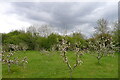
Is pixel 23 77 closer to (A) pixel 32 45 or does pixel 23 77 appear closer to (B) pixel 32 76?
(B) pixel 32 76

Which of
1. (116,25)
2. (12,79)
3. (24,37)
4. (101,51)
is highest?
(116,25)

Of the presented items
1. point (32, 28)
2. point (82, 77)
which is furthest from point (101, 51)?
point (32, 28)

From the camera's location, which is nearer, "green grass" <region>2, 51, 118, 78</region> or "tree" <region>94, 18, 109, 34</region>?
"green grass" <region>2, 51, 118, 78</region>

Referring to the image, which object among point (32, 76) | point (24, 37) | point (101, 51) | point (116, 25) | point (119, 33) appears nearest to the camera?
point (32, 76)

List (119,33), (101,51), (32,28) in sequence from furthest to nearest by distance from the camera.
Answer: (32,28), (119,33), (101,51)

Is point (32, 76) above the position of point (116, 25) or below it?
below

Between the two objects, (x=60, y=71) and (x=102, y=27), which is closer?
(x=60, y=71)

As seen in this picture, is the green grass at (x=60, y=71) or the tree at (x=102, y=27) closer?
the green grass at (x=60, y=71)

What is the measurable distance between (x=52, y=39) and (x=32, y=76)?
27.6 metres

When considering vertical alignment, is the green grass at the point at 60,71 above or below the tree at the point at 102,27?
below

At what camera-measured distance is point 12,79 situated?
10.4 m

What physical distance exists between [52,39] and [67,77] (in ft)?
92.8

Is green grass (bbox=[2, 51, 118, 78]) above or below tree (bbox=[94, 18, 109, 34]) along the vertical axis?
below

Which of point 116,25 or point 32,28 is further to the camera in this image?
point 32,28
